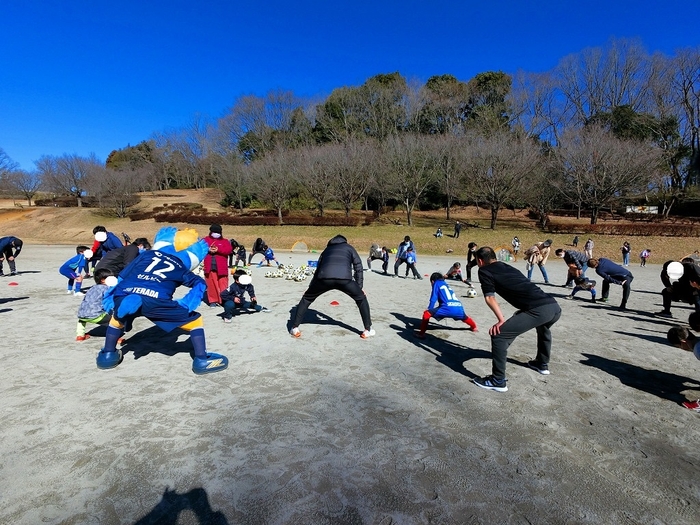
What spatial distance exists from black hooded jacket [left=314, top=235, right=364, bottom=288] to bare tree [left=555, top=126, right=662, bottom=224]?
99.1ft

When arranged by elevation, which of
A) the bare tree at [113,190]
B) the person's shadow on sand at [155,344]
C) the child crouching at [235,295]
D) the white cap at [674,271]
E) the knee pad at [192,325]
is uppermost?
the bare tree at [113,190]

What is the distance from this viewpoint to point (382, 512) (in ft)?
8.71

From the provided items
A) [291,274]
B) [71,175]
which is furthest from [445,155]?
[71,175]

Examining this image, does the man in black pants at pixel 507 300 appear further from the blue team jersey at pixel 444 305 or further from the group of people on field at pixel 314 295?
the blue team jersey at pixel 444 305

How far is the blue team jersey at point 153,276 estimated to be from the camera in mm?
4605

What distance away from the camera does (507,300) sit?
444cm

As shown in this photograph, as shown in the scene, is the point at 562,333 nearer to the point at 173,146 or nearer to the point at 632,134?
the point at 632,134

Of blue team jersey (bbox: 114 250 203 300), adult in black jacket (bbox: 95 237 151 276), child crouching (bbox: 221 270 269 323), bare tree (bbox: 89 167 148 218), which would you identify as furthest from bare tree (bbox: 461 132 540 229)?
bare tree (bbox: 89 167 148 218)

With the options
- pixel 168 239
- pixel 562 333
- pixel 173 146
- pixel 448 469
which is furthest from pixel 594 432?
pixel 173 146

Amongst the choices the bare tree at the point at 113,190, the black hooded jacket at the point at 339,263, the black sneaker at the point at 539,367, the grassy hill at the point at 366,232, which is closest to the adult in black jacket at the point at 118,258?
the black hooded jacket at the point at 339,263

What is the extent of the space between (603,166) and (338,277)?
31.3 meters

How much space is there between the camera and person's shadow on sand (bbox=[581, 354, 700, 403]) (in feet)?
14.8

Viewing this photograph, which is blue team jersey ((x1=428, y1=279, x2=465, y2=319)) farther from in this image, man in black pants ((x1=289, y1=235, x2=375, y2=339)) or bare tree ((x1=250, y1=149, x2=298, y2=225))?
bare tree ((x1=250, y1=149, x2=298, y2=225))

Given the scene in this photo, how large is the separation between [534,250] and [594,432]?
1030 centimetres
